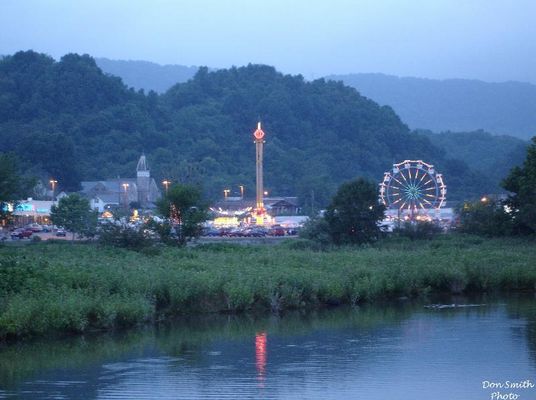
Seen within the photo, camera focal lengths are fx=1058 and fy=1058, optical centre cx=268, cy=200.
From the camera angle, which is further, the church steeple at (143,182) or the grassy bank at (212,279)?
the church steeple at (143,182)

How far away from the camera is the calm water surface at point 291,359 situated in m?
19.7

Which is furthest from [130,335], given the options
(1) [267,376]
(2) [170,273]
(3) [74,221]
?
(3) [74,221]

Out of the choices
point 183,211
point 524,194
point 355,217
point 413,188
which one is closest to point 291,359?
point 183,211

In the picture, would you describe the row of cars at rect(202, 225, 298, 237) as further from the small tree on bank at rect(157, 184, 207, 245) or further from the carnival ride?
the small tree on bank at rect(157, 184, 207, 245)

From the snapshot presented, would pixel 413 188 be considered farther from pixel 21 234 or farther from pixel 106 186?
pixel 106 186

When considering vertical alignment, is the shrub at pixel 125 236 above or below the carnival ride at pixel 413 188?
below

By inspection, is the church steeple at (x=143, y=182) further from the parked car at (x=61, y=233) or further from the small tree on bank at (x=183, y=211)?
the small tree on bank at (x=183, y=211)

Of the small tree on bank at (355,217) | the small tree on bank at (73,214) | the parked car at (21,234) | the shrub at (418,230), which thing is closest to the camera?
the small tree on bank at (355,217)

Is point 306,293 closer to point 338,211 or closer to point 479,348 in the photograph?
point 479,348

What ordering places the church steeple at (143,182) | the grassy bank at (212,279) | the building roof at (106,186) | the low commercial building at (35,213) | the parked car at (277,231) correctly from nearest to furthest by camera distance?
1. the grassy bank at (212,279)
2. the parked car at (277,231)
3. the low commercial building at (35,213)
4. the building roof at (106,186)
5. the church steeple at (143,182)

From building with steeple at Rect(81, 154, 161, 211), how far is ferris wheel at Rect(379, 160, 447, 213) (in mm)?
29090

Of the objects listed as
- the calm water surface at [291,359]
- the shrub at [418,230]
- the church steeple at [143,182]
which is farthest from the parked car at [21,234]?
the church steeple at [143,182]

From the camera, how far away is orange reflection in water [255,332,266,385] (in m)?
21.1

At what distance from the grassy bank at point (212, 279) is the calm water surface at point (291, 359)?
703mm
